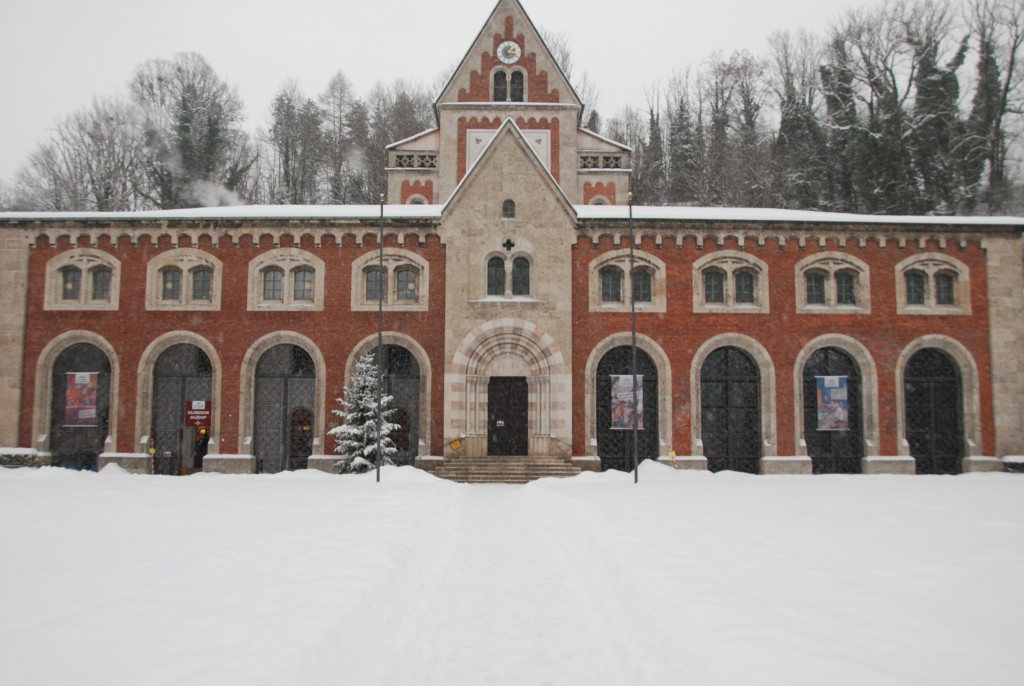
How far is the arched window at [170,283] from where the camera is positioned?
27.1 m

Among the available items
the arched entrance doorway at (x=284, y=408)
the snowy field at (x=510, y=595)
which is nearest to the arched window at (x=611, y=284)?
the arched entrance doorway at (x=284, y=408)

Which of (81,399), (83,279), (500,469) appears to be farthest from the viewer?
(83,279)

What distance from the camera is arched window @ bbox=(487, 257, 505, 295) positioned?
87.9 ft

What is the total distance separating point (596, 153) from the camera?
38.4 meters

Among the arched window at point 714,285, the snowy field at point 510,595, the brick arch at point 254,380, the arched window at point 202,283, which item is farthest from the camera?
the arched window at point 714,285

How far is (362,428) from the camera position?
23922 mm

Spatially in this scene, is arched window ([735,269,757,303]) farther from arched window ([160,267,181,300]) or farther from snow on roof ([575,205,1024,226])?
arched window ([160,267,181,300])

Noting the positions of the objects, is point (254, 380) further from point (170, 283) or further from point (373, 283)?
point (373, 283)

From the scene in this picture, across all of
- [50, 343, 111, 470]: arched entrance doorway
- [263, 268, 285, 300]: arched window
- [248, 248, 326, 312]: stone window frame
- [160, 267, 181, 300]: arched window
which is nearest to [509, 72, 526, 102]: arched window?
[248, 248, 326, 312]: stone window frame

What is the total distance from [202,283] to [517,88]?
18.4 metres

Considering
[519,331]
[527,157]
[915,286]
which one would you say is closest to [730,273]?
[915,286]

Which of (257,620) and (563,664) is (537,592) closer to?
(563,664)

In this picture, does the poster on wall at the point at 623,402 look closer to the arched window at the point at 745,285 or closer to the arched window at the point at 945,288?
the arched window at the point at 745,285

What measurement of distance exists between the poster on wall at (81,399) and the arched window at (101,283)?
3.03 m
